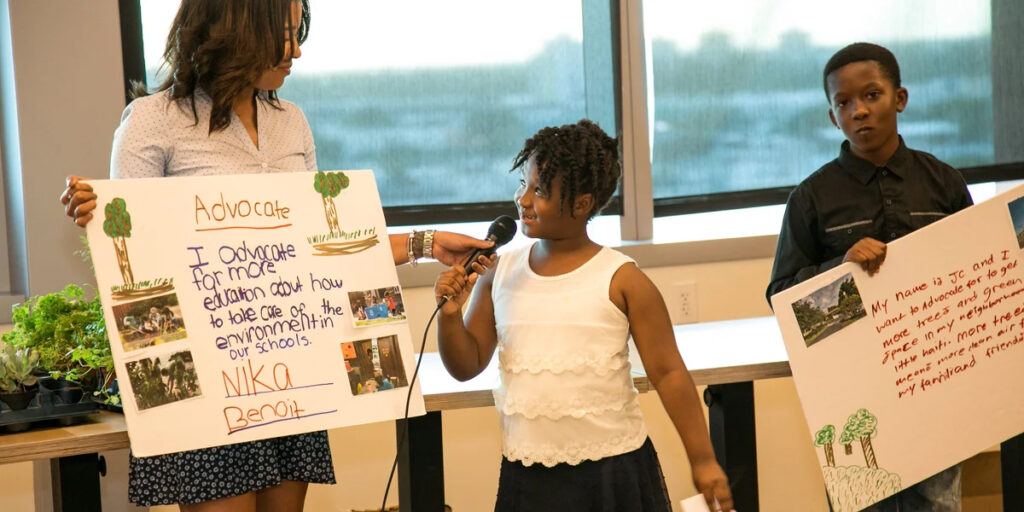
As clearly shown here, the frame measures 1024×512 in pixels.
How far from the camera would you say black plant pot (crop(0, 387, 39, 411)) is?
183cm

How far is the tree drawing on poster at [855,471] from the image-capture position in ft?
6.69

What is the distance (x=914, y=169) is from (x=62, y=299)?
179 centimetres

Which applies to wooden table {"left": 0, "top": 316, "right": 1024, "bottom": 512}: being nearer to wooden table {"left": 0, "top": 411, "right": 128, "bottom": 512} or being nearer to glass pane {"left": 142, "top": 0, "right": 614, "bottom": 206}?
wooden table {"left": 0, "top": 411, "right": 128, "bottom": 512}

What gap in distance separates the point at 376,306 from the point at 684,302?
1.49m

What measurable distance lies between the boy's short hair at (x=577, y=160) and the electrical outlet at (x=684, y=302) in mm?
1306

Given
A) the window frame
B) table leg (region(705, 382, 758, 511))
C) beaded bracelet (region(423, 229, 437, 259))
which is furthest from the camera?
the window frame

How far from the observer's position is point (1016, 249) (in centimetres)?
213

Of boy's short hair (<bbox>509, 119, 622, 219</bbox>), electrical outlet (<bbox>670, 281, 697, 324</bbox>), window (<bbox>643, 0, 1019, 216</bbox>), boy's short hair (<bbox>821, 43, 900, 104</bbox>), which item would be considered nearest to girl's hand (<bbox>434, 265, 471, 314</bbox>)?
boy's short hair (<bbox>509, 119, 622, 219</bbox>)

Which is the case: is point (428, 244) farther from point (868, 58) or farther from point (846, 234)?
point (868, 58)

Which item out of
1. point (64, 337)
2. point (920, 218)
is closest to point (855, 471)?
point (920, 218)

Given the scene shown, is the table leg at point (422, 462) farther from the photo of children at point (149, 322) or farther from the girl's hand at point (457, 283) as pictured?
the photo of children at point (149, 322)

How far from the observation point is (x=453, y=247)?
6.29ft

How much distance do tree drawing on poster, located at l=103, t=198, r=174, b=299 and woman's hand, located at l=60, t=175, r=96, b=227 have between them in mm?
27

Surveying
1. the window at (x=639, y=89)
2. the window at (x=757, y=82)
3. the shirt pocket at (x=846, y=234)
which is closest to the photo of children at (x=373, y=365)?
the shirt pocket at (x=846, y=234)
